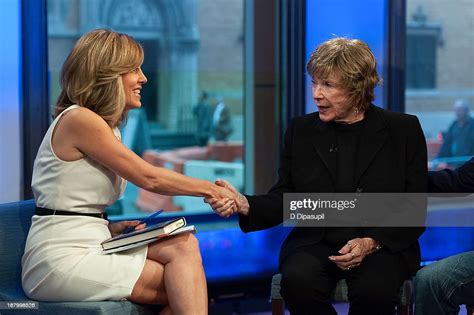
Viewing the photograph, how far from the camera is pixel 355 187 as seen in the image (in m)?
3.27

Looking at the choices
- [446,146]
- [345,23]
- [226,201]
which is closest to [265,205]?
[226,201]

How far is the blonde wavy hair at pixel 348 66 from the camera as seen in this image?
10.6ft

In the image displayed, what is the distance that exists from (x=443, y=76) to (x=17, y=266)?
440 cm

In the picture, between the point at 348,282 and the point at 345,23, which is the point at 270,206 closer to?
the point at 348,282

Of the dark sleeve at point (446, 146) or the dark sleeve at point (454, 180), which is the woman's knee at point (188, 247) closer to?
the dark sleeve at point (454, 180)

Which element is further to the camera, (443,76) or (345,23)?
(443,76)

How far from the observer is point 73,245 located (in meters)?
2.84

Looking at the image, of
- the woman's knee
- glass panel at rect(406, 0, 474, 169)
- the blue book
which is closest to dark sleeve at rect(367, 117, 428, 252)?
the woman's knee

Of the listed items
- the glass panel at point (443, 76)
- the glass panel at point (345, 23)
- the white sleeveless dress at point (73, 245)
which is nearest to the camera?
the white sleeveless dress at point (73, 245)

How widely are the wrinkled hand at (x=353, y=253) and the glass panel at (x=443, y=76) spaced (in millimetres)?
3018

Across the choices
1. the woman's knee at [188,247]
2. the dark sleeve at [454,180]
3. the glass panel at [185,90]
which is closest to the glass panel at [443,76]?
the glass panel at [185,90]

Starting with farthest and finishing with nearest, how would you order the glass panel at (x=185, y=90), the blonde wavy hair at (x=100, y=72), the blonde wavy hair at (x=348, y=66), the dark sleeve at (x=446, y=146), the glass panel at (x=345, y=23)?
1. the dark sleeve at (x=446, y=146)
2. the glass panel at (x=185, y=90)
3. the glass panel at (x=345, y=23)
4. the blonde wavy hair at (x=348, y=66)
5. the blonde wavy hair at (x=100, y=72)

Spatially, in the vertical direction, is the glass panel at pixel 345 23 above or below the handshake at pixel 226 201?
above

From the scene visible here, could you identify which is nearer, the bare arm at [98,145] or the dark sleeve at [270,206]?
the bare arm at [98,145]
